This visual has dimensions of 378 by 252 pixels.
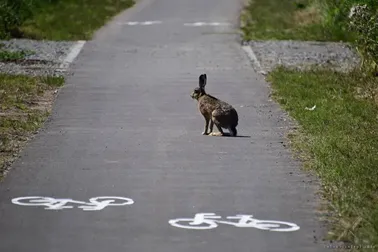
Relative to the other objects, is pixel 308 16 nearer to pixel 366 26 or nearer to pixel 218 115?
pixel 366 26

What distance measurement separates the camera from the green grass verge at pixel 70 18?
3391 centimetres

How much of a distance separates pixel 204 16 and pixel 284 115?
23382mm

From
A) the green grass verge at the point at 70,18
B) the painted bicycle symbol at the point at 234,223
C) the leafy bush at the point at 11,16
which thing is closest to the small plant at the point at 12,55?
the leafy bush at the point at 11,16

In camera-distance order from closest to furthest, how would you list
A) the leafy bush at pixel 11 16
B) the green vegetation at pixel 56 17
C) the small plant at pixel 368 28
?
the small plant at pixel 368 28, the leafy bush at pixel 11 16, the green vegetation at pixel 56 17

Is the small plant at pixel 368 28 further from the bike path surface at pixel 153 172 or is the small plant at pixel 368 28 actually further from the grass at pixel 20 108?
the grass at pixel 20 108

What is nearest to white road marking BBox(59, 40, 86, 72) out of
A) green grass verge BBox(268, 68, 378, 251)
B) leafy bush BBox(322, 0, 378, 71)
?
green grass verge BBox(268, 68, 378, 251)

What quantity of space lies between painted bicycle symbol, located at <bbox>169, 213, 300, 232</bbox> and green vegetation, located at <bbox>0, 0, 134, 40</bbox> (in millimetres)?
22298

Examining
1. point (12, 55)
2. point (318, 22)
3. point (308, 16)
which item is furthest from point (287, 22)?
point (12, 55)

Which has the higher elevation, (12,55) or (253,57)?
(12,55)

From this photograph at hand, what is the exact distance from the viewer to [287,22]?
1511 inches

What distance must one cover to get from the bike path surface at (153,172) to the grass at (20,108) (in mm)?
208

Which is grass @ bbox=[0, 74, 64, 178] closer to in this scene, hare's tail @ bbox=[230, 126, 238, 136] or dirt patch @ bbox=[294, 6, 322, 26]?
hare's tail @ bbox=[230, 126, 238, 136]

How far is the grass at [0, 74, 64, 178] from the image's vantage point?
1473 centimetres

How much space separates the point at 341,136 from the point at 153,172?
3184 millimetres
